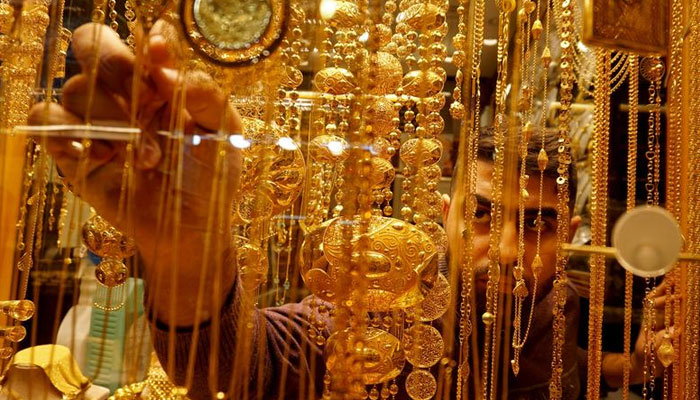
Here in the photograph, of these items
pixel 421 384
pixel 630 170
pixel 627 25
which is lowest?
pixel 421 384

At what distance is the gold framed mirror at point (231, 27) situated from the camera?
0.58 metres

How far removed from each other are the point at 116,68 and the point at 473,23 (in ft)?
1.23

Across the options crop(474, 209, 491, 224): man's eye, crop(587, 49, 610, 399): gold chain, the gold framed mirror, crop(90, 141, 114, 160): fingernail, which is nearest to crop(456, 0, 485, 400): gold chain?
crop(474, 209, 491, 224): man's eye

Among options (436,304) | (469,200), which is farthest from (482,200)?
(436,304)

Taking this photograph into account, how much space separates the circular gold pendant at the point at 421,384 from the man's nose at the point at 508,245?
0.14 meters

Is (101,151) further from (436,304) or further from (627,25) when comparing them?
(627,25)

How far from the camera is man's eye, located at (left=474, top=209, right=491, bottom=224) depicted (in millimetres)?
732

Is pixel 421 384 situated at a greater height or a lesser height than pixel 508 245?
lesser

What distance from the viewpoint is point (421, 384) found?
0.71 m

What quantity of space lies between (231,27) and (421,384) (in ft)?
1.30

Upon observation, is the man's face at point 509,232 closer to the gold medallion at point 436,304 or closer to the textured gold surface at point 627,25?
the gold medallion at point 436,304

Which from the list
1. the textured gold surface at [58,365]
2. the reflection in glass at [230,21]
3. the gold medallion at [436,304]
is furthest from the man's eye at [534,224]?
the textured gold surface at [58,365]

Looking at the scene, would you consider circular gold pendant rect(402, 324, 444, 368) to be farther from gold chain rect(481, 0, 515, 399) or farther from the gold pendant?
the gold pendant

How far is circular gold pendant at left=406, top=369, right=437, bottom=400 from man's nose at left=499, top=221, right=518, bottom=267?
5.5 inches
